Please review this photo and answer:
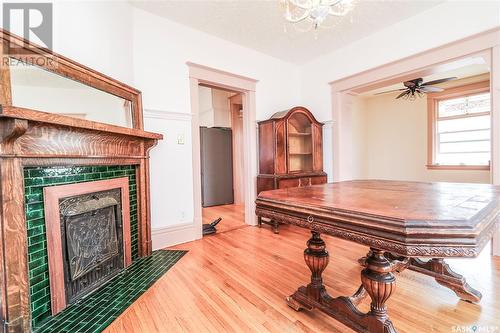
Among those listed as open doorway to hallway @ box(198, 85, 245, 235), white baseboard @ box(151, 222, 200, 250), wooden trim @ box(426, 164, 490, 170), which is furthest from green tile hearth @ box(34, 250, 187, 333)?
wooden trim @ box(426, 164, 490, 170)

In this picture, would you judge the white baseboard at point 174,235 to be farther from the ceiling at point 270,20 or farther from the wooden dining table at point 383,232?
the ceiling at point 270,20

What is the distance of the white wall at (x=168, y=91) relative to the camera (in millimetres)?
2568

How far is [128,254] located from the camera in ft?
7.00

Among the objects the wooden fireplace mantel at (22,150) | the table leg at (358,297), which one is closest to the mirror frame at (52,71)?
the wooden fireplace mantel at (22,150)

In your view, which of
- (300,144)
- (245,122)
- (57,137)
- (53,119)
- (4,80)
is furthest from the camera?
(300,144)

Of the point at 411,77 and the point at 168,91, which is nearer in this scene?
the point at 168,91

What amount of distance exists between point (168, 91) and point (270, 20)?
4.89 ft

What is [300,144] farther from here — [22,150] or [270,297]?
[22,150]

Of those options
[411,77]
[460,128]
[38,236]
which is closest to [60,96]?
[38,236]

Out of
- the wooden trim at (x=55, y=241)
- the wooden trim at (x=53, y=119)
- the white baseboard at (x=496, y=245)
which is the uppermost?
the wooden trim at (x=53, y=119)

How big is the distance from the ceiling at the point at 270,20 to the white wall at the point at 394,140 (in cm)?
189

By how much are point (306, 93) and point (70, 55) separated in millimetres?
3299

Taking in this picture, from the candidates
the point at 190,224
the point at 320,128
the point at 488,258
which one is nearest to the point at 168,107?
the point at 190,224

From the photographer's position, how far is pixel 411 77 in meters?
2.94
